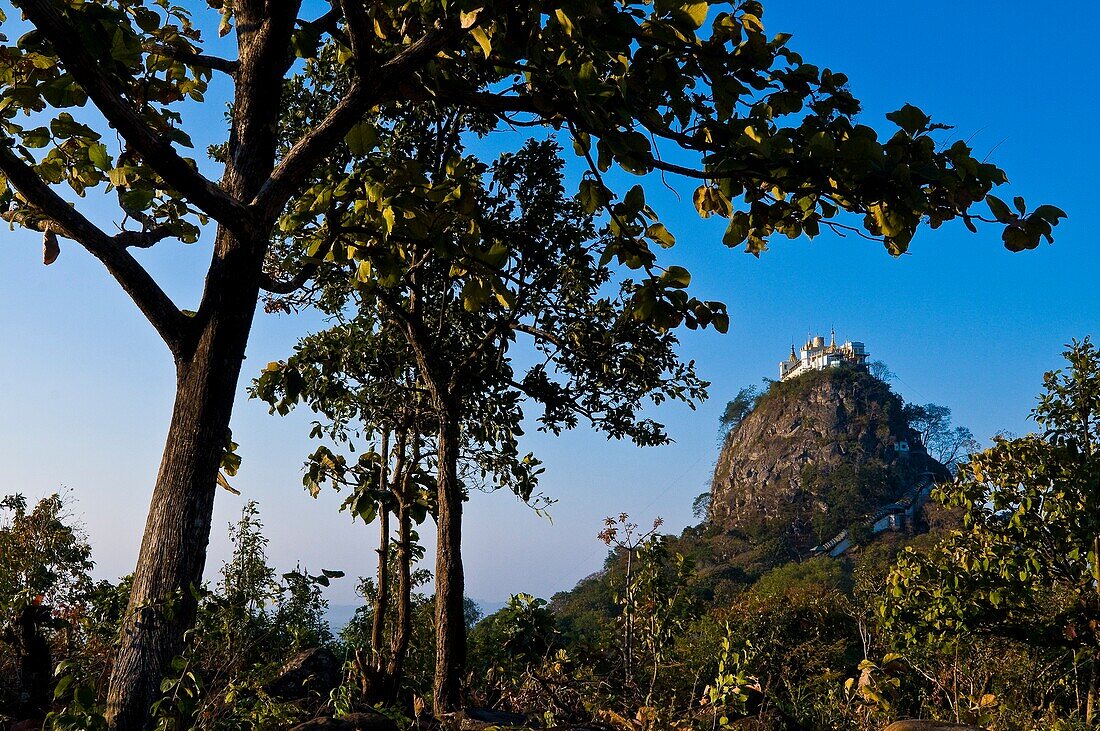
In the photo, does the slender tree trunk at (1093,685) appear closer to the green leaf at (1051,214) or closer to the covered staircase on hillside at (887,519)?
the green leaf at (1051,214)

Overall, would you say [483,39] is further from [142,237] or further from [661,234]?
[142,237]

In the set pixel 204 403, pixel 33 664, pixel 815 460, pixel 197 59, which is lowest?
pixel 33 664

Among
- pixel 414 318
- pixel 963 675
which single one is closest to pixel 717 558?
pixel 963 675

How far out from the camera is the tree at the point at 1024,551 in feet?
32.3

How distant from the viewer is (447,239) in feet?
10.3

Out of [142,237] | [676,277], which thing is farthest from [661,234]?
[142,237]

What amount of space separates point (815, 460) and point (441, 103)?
130239 millimetres

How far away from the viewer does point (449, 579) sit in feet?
24.7

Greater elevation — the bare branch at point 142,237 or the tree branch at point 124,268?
the bare branch at point 142,237

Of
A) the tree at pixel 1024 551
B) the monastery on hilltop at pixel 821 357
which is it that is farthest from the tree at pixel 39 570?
the monastery on hilltop at pixel 821 357

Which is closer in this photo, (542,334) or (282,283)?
(282,283)

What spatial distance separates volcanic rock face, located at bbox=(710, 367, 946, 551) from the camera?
350ft

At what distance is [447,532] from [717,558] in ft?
292

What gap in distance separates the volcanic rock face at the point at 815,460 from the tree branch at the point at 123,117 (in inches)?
4015
